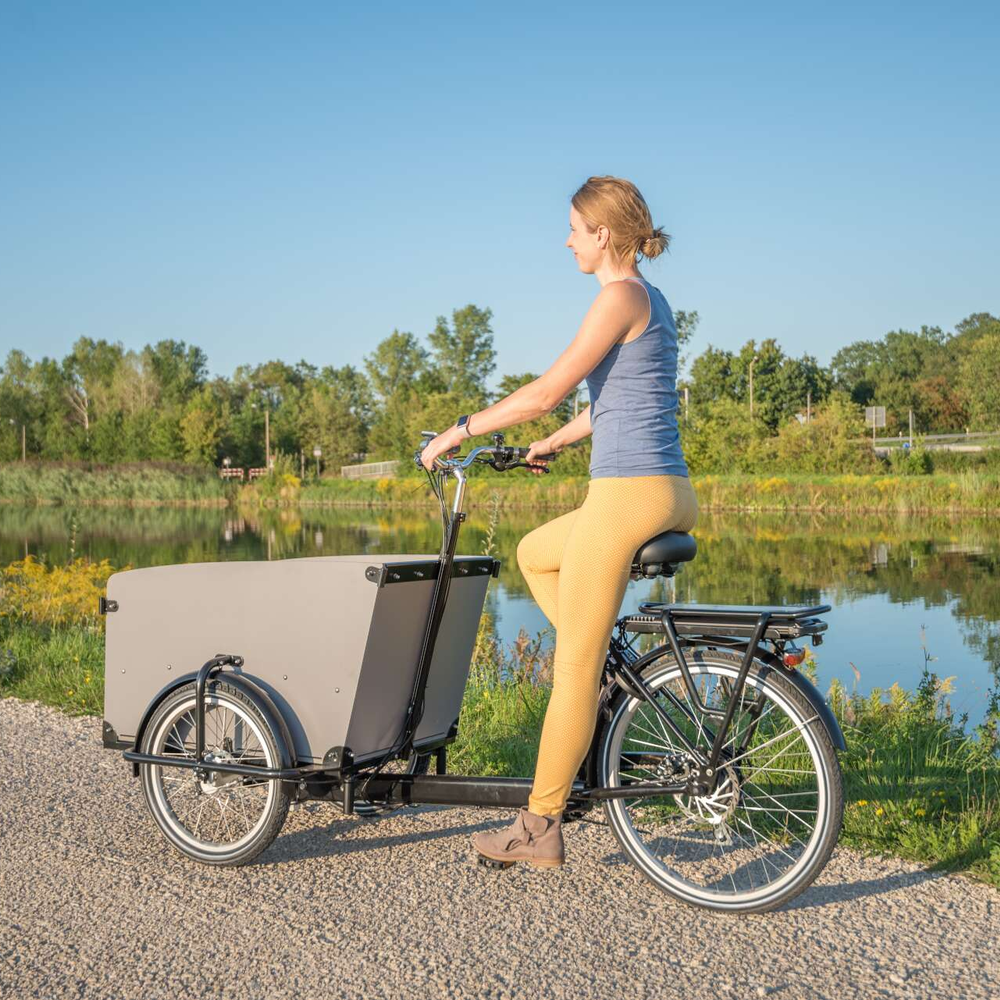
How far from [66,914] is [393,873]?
96 centimetres

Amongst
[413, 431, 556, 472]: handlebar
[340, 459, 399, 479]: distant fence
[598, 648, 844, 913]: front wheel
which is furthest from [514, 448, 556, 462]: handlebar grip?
[340, 459, 399, 479]: distant fence

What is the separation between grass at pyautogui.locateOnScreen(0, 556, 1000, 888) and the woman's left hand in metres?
1.82

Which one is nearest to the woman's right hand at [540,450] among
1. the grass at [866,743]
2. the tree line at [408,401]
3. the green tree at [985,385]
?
the grass at [866,743]

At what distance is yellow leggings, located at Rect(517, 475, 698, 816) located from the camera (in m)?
3.08

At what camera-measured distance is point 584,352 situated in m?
3.04

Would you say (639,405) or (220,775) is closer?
(639,405)

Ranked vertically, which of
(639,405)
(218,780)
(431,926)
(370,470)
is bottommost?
(431,926)

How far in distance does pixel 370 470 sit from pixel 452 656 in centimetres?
5525

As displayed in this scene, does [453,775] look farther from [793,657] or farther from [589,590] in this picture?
[793,657]

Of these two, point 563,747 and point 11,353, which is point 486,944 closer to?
point 563,747

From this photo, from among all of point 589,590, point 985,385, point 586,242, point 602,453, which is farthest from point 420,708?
point 985,385

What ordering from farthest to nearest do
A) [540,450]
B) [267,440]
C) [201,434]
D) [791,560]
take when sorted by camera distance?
[267,440], [201,434], [791,560], [540,450]

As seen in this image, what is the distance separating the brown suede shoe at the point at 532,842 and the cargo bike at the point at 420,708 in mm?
107

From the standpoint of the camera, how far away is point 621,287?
307cm
